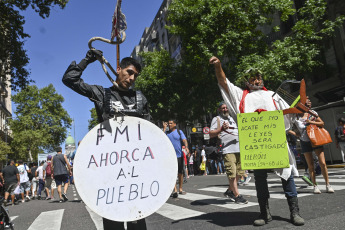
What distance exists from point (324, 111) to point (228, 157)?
541 inches

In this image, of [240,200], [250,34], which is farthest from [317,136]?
[250,34]

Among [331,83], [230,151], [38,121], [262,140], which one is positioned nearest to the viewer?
[262,140]

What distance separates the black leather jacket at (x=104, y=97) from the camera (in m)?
2.45

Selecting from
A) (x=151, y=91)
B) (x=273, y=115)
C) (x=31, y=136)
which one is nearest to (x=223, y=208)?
(x=273, y=115)

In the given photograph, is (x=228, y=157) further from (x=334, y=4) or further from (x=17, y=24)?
(x=334, y=4)

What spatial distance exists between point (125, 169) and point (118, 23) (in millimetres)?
1525

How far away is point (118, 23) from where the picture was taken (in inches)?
117

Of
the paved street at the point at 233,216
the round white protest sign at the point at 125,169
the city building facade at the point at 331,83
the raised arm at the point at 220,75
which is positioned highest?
the city building facade at the point at 331,83

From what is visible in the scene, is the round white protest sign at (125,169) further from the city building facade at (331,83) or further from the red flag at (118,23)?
the city building facade at (331,83)

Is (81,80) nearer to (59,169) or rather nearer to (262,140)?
(262,140)

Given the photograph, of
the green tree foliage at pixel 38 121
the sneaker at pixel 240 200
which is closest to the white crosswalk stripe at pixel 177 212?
the sneaker at pixel 240 200

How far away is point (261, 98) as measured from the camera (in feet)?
12.3

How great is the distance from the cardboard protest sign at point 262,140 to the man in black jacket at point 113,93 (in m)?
1.43

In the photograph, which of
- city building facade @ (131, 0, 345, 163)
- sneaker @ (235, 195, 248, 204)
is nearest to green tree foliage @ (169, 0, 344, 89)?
city building facade @ (131, 0, 345, 163)
